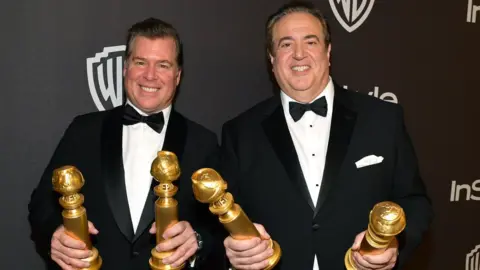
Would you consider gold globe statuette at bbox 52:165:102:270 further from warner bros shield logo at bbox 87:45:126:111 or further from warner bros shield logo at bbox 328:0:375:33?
warner bros shield logo at bbox 328:0:375:33

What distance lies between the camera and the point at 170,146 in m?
1.50

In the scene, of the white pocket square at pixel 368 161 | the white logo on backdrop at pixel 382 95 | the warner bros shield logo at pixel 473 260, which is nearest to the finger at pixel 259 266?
the white pocket square at pixel 368 161

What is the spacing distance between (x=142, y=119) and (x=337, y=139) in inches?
20.7

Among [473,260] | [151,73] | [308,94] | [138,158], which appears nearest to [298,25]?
[308,94]

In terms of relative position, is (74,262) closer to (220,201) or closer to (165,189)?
(165,189)

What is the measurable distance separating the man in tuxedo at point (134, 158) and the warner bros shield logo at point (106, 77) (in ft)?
0.75

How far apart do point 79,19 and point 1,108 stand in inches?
14.3

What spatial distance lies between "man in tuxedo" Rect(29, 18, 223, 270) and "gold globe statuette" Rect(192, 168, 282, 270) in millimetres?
333

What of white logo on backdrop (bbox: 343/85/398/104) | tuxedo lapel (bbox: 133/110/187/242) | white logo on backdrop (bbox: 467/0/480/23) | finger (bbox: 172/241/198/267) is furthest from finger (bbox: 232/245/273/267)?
white logo on backdrop (bbox: 467/0/480/23)

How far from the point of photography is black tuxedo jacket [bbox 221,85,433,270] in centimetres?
141

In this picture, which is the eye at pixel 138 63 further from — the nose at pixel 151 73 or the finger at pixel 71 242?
A: the finger at pixel 71 242

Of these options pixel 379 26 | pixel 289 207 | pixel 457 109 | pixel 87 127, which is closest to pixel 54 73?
pixel 87 127

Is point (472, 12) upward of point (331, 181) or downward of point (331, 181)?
upward

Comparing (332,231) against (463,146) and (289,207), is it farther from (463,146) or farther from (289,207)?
(463,146)
